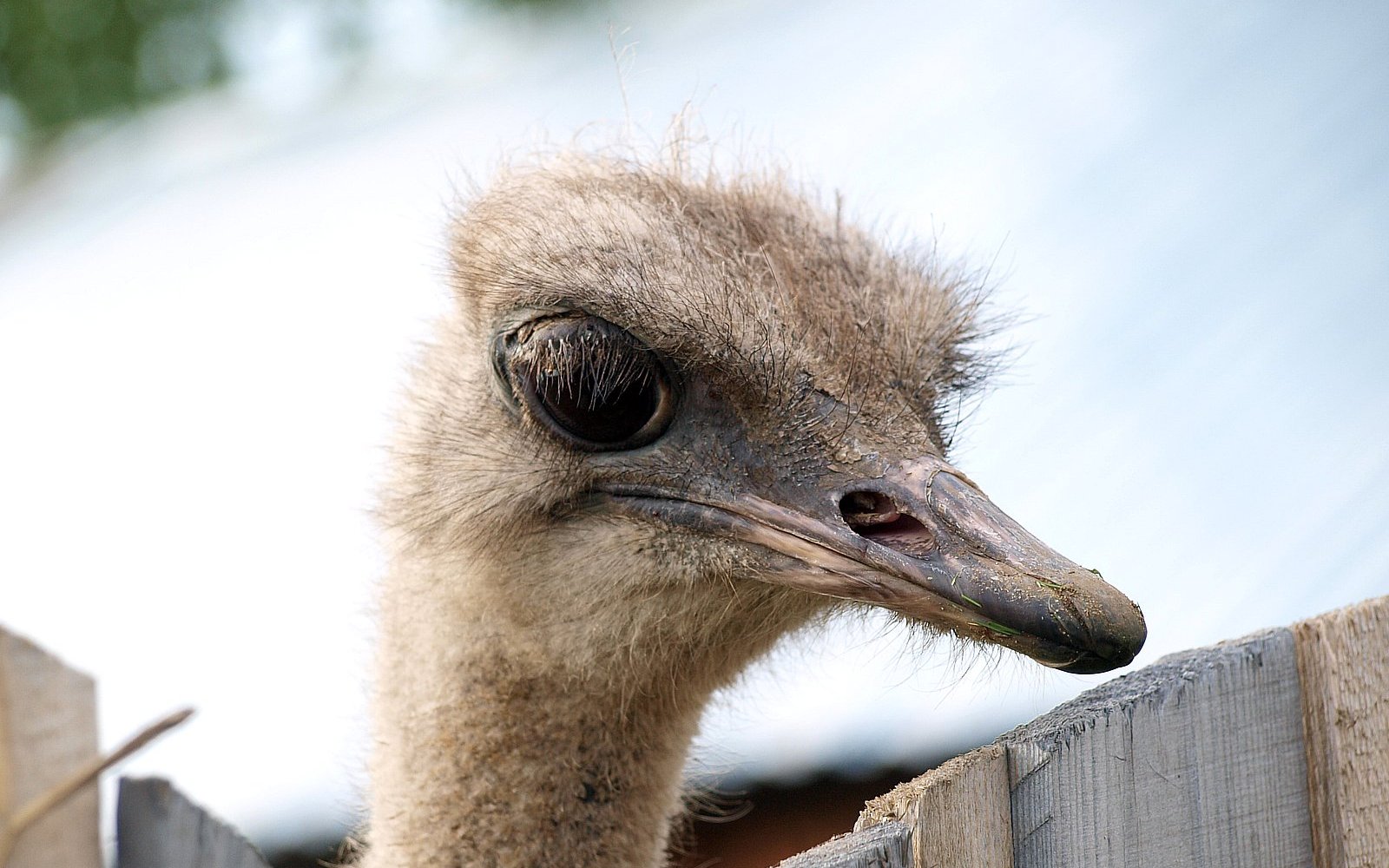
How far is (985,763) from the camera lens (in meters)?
1.32

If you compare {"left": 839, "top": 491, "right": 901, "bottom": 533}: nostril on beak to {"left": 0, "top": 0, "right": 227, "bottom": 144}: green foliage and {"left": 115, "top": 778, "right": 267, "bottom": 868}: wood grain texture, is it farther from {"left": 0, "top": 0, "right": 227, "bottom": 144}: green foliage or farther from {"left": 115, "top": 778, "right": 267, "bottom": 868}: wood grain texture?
{"left": 0, "top": 0, "right": 227, "bottom": 144}: green foliage

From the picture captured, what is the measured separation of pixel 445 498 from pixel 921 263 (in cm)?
95

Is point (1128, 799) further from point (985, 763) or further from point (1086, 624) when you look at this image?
point (1086, 624)

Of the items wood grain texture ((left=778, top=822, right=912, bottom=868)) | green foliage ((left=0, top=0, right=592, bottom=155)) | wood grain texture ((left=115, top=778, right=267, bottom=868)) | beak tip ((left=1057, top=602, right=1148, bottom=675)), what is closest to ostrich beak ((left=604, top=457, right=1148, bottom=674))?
beak tip ((left=1057, top=602, right=1148, bottom=675))

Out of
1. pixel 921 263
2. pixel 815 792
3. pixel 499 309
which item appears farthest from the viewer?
pixel 815 792

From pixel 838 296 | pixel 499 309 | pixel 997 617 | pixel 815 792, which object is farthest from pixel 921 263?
pixel 815 792

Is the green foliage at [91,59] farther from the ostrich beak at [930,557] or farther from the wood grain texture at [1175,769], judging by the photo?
the wood grain texture at [1175,769]

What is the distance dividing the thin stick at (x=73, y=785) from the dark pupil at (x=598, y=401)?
998 mm

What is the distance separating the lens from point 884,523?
1967 mm

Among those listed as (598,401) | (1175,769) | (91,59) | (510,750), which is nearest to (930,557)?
(1175,769)

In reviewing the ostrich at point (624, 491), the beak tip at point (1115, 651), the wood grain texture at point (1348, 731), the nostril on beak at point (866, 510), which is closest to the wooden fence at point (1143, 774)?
the wood grain texture at point (1348, 731)

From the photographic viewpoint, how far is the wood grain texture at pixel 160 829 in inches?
61.9

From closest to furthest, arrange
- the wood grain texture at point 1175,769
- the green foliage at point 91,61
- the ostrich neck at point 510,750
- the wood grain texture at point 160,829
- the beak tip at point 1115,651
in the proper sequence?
the wood grain texture at point 1175,769 < the wood grain texture at point 160,829 < the beak tip at point 1115,651 < the ostrich neck at point 510,750 < the green foliage at point 91,61

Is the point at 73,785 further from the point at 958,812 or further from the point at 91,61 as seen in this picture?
the point at 91,61
